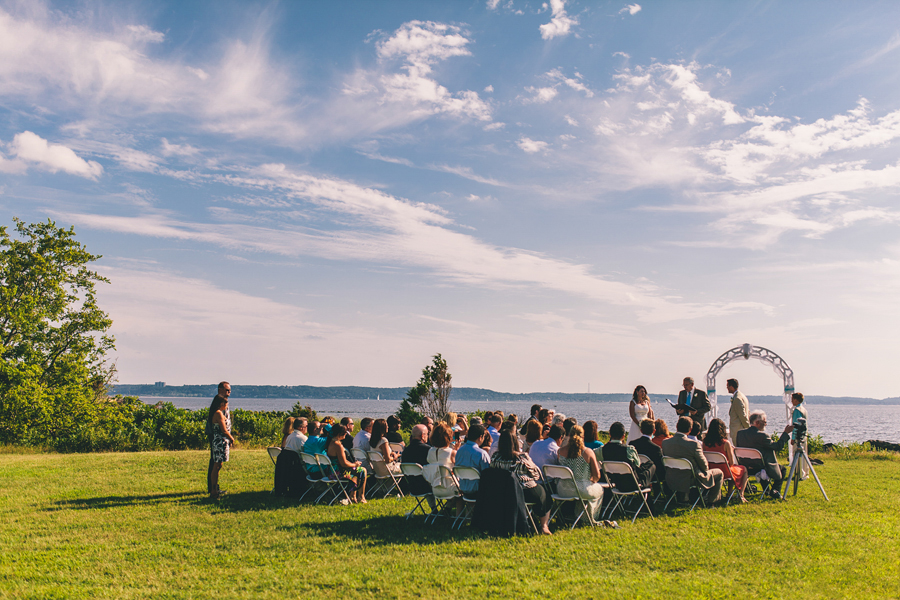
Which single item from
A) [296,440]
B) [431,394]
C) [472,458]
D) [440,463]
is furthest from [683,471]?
[431,394]

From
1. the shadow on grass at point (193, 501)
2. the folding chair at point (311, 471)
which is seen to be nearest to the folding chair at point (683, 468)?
the folding chair at point (311, 471)

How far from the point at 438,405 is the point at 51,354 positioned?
14.6m

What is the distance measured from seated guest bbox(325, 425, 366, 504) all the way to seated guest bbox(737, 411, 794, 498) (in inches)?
225

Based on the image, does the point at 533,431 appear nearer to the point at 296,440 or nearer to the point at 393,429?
the point at 393,429

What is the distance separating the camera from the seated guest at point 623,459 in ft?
23.9

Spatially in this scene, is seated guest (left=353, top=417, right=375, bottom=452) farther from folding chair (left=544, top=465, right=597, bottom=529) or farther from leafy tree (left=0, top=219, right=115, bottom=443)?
leafy tree (left=0, top=219, right=115, bottom=443)

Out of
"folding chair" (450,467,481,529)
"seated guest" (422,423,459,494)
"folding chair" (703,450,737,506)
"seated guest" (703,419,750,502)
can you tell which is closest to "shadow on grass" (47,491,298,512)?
"seated guest" (422,423,459,494)

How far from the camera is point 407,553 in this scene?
5824 millimetres

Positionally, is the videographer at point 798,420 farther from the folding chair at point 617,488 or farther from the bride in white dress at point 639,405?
the folding chair at point 617,488

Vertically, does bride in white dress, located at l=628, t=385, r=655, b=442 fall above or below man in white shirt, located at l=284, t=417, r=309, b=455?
above

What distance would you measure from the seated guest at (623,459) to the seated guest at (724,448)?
4.56 ft

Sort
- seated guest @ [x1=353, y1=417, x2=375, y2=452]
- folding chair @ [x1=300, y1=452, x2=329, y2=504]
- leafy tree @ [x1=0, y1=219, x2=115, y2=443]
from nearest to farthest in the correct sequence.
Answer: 1. folding chair @ [x1=300, y1=452, x2=329, y2=504]
2. seated guest @ [x1=353, y1=417, x2=375, y2=452]
3. leafy tree @ [x1=0, y1=219, x2=115, y2=443]

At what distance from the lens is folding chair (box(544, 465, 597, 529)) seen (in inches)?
262

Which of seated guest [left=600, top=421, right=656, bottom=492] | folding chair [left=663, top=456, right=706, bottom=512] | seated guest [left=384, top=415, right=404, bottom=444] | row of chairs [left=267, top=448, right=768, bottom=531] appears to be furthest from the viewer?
seated guest [left=384, top=415, right=404, bottom=444]
